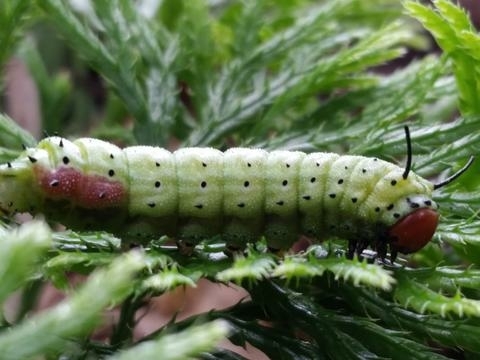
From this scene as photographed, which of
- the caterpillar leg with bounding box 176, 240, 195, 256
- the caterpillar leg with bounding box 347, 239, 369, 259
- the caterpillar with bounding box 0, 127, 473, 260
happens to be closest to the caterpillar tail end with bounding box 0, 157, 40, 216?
the caterpillar with bounding box 0, 127, 473, 260

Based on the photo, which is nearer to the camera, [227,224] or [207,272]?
[207,272]

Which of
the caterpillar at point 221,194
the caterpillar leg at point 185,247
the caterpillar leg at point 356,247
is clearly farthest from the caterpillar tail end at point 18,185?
the caterpillar leg at point 356,247

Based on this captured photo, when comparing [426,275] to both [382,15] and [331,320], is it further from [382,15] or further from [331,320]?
[382,15]

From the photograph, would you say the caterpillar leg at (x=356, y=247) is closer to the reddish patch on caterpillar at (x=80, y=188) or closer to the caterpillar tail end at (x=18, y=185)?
the reddish patch on caterpillar at (x=80, y=188)

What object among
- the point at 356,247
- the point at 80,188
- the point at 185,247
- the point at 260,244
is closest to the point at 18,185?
the point at 80,188

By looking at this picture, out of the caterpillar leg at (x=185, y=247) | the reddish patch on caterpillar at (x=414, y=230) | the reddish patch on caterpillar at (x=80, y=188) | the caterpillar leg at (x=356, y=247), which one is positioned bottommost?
the caterpillar leg at (x=356, y=247)

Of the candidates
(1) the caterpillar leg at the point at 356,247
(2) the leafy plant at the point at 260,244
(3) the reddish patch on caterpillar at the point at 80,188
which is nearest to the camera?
(2) the leafy plant at the point at 260,244

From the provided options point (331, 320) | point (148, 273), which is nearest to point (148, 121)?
point (148, 273)
